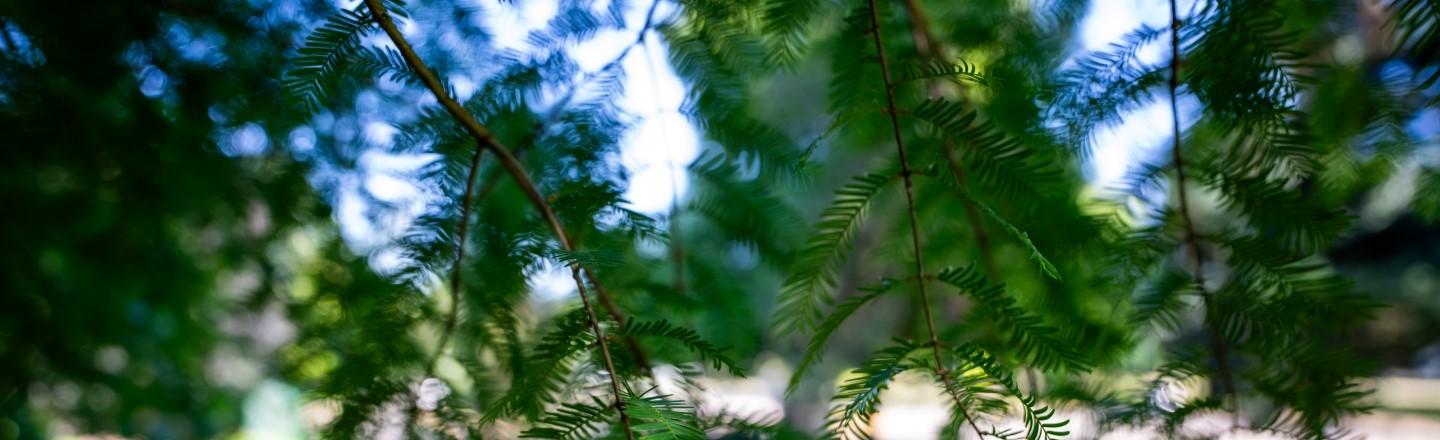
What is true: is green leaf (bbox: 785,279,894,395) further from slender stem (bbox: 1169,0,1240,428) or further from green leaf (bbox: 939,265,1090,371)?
slender stem (bbox: 1169,0,1240,428)

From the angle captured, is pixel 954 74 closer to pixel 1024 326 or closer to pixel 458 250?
pixel 1024 326

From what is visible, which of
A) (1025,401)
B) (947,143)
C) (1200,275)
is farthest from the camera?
(947,143)

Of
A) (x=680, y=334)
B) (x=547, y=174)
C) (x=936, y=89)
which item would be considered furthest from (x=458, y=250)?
(x=936, y=89)

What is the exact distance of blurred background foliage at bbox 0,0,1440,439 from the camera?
2.32 ft

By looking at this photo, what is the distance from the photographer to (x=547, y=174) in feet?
2.68

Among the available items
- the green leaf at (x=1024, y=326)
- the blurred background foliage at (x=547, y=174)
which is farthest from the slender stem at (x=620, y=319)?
the green leaf at (x=1024, y=326)

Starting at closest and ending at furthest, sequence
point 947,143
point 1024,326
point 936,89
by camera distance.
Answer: point 1024,326
point 947,143
point 936,89

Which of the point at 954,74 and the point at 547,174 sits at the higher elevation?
the point at 547,174

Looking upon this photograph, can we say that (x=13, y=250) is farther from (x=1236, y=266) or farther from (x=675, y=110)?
(x=1236, y=266)

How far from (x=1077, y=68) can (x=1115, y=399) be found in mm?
311

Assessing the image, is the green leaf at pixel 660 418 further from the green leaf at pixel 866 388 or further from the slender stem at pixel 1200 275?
the slender stem at pixel 1200 275

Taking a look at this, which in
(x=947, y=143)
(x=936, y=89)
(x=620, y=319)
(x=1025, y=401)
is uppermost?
(x=936, y=89)

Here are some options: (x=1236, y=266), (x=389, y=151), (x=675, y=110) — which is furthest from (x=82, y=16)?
(x=1236, y=266)

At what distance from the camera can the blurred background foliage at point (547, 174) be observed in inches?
27.8
